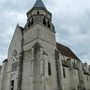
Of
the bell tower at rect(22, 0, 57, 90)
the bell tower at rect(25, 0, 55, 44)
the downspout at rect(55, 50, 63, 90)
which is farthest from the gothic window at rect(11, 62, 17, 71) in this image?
the downspout at rect(55, 50, 63, 90)

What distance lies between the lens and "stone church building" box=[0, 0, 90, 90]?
22.5 m

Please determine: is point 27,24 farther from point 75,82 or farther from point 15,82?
point 75,82

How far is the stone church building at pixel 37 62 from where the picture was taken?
73.7 ft

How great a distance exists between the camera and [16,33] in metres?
29.8

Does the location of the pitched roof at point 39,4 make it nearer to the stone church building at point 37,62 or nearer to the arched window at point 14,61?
the stone church building at point 37,62

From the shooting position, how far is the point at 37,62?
22797 mm

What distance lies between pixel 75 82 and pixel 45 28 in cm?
1243

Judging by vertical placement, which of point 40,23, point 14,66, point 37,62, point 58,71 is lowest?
point 58,71

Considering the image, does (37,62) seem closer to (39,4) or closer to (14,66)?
(14,66)

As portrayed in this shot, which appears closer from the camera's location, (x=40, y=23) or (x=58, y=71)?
(x=58, y=71)

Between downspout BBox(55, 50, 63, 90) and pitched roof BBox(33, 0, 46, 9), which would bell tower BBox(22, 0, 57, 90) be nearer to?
pitched roof BBox(33, 0, 46, 9)

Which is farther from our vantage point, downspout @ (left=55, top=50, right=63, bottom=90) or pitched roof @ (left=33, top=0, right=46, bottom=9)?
pitched roof @ (left=33, top=0, right=46, bottom=9)

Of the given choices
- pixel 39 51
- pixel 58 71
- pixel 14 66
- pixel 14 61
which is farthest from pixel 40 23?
pixel 14 66

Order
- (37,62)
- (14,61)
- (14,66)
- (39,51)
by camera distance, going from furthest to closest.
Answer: (14,61) → (14,66) → (39,51) → (37,62)
